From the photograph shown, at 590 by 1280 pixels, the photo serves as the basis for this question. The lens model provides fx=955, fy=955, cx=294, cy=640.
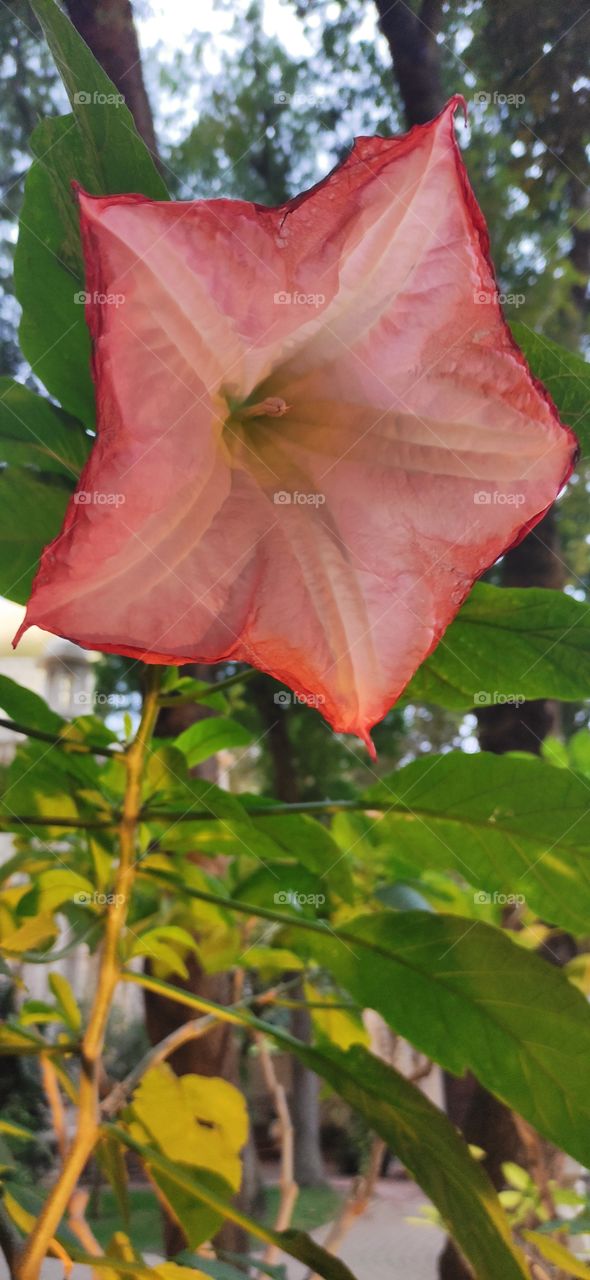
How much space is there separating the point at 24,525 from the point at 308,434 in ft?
0.43

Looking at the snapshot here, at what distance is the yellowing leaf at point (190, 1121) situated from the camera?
0.41m

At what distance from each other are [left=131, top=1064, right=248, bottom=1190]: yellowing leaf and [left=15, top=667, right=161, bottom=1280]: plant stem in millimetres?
68

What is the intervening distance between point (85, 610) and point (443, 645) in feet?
0.66

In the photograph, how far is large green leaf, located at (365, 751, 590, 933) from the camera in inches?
13.7

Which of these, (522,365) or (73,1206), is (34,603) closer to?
(522,365)

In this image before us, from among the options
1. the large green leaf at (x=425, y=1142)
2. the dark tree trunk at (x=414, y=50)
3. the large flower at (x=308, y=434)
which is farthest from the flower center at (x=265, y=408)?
the dark tree trunk at (x=414, y=50)

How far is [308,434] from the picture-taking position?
230 millimetres

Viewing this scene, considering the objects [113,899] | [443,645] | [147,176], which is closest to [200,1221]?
[113,899]

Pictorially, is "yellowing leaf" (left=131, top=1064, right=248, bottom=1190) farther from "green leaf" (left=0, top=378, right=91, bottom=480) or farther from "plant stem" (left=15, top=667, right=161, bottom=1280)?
"green leaf" (left=0, top=378, right=91, bottom=480)

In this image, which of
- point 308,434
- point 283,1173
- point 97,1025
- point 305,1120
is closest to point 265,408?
point 308,434

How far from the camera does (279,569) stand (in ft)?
0.70

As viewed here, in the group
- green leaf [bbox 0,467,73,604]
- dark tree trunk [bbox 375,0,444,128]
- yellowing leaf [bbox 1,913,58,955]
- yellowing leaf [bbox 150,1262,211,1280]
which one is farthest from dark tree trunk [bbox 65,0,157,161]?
yellowing leaf [bbox 150,1262,211,1280]

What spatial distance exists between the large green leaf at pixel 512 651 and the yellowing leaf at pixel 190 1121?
21 cm

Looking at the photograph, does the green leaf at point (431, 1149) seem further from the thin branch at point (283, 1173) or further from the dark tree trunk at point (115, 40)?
the dark tree trunk at point (115, 40)
